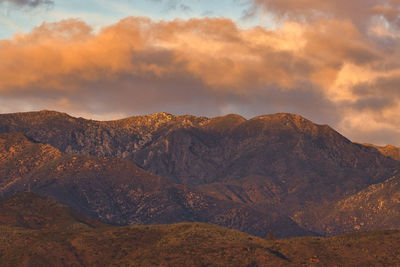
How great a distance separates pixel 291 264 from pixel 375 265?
24.2 metres

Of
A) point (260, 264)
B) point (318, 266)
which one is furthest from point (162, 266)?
point (318, 266)

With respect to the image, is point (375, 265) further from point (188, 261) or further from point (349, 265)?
point (188, 261)

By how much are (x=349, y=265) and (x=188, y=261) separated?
45620mm

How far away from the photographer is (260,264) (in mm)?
197875

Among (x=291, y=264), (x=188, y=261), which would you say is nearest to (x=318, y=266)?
(x=291, y=264)

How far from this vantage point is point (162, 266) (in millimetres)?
198750

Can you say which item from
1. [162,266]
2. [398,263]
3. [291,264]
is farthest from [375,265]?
[162,266]

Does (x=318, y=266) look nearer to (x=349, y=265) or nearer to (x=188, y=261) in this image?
(x=349, y=265)

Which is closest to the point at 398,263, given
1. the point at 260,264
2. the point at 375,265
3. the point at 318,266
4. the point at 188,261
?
the point at 375,265

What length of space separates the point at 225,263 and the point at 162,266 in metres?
17.8

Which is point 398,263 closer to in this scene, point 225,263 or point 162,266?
point 225,263

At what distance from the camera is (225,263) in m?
198

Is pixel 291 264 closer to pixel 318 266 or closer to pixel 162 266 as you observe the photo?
pixel 318 266

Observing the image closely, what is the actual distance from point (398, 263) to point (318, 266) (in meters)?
23.4
